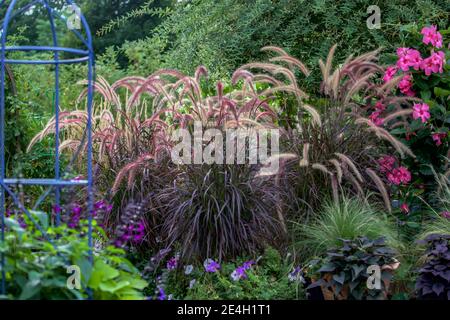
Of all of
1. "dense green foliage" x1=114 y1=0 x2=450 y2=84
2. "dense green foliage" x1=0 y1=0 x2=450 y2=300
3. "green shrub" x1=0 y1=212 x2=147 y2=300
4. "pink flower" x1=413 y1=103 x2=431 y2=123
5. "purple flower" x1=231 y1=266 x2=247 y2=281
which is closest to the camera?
"green shrub" x1=0 y1=212 x2=147 y2=300

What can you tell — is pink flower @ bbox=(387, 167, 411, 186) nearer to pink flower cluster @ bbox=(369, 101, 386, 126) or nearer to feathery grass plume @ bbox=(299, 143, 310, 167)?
pink flower cluster @ bbox=(369, 101, 386, 126)

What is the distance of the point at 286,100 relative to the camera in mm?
5902

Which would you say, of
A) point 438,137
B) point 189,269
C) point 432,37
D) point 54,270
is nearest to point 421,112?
point 438,137

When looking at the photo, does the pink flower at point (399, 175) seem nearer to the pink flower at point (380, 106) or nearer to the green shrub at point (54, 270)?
the pink flower at point (380, 106)

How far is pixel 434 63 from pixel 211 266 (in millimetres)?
2249

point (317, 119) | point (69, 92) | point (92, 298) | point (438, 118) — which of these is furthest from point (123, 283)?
point (69, 92)

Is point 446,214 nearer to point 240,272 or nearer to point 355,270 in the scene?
point 355,270

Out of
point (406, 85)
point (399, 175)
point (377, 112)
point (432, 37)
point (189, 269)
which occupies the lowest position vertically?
point (189, 269)

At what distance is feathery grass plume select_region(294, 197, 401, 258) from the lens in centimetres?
432

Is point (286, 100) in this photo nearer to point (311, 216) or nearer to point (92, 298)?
point (311, 216)

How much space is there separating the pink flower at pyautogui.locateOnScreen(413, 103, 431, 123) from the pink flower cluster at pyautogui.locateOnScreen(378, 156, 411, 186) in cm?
35

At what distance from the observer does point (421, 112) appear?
5.06m

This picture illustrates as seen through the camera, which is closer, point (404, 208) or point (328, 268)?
point (328, 268)

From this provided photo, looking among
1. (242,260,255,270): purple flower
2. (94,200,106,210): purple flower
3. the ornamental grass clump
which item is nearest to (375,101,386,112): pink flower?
the ornamental grass clump
